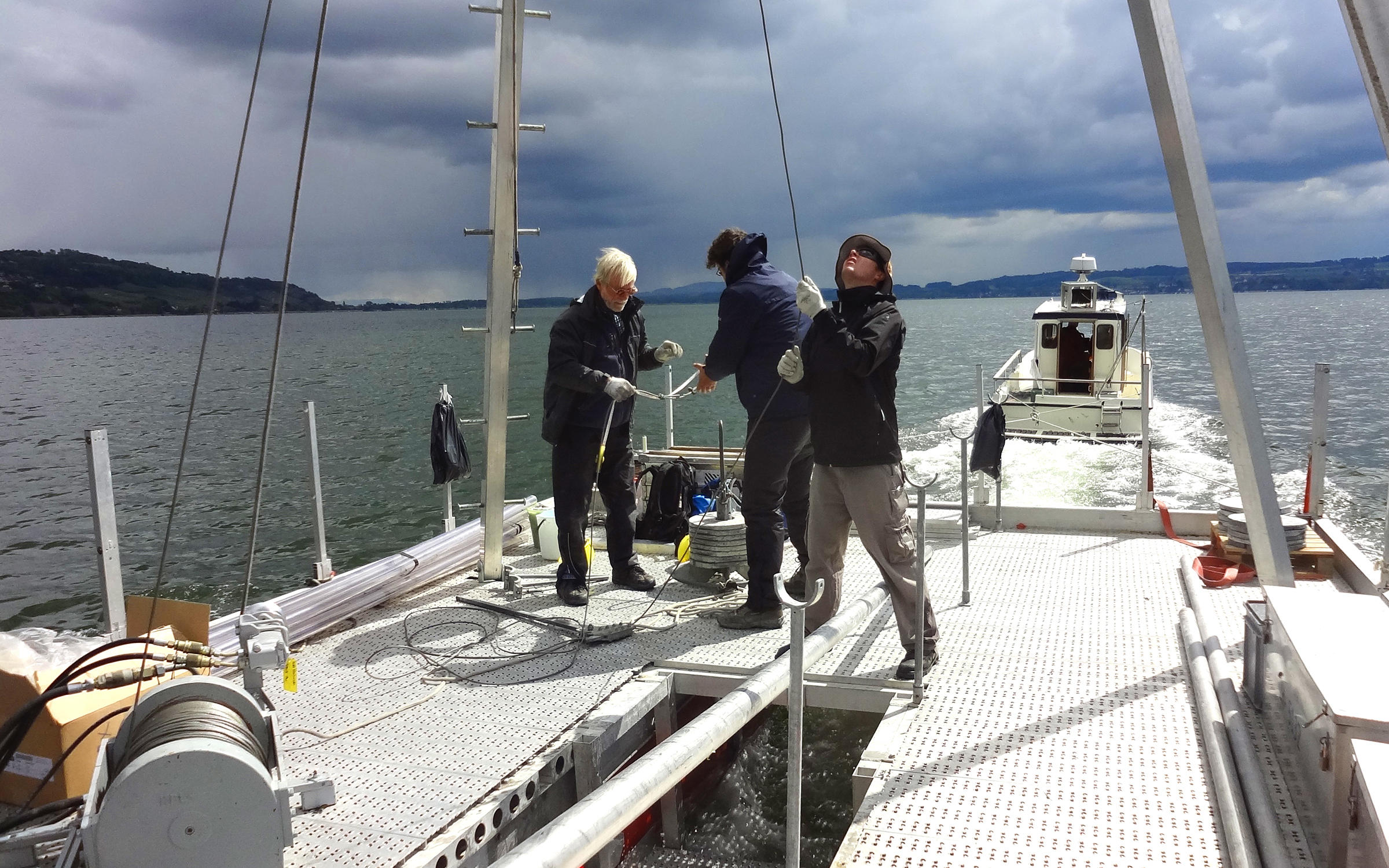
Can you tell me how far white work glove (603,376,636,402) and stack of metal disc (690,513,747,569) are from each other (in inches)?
37.2

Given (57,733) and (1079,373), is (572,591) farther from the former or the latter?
(1079,373)

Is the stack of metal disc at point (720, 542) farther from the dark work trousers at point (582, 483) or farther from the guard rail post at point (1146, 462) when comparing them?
the guard rail post at point (1146, 462)

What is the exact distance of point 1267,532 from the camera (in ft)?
12.0

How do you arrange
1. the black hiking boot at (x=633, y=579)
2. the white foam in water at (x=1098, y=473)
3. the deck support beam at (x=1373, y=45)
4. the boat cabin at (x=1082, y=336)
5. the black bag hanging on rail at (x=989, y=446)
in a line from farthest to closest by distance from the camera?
the boat cabin at (x=1082, y=336), the white foam in water at (x=1098, y=473), the black bag hanging on rail at (x=989, y=446), the black hiking boot at (x=633, y=579), the deck support beam at (x=1373, y=45)

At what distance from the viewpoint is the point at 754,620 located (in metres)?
4.68

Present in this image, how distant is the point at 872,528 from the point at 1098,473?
14.3 metres

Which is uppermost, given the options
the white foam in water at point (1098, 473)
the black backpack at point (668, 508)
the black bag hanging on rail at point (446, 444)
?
the black bag hanging on rail at point (446, 444)

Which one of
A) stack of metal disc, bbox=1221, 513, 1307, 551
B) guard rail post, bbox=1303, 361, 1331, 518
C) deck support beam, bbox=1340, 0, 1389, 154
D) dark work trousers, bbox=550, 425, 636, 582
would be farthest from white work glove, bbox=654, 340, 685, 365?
guard rail post, bbox=1303, 361, 1331, 518

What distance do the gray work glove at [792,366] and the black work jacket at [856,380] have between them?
4 cm

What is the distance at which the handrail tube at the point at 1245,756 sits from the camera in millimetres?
2564

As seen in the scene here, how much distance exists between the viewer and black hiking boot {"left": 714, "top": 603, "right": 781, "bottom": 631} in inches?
184

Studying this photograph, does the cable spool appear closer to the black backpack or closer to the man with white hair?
the man with white hair

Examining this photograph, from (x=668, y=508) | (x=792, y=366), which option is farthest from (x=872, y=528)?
(x=668, y=508)

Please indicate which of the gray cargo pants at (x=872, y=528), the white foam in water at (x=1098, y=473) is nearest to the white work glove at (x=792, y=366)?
the gray cargo pants at (x=872, y=528)
